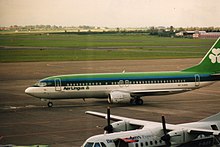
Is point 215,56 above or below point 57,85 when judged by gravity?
above

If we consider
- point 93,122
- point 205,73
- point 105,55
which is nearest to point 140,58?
point 105,55

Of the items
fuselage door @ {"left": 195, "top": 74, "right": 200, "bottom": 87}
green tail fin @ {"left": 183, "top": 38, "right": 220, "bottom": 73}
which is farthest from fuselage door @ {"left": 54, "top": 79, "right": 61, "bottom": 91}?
fuselage door @ {"left": 195, "top": 74, "right": 200, "bottom": 87}

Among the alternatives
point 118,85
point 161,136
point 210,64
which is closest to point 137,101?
point 118,85

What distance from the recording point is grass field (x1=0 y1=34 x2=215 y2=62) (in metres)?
82.0

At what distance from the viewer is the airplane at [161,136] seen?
67.3 ft

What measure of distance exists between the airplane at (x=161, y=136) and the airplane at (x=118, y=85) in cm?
1577

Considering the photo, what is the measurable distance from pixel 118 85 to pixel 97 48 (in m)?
61.7

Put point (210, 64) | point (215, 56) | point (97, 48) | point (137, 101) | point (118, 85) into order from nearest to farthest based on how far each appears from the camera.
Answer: point (118, 85) < point (137, 101) < point (210, 64) < point (215, 56) < point (97, 48)

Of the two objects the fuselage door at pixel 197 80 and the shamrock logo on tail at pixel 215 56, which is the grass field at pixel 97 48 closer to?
the shamrock logo on tail at pixel 215 56

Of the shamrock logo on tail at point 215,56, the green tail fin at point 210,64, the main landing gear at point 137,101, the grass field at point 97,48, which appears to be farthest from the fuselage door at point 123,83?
the grass field at point 97,48

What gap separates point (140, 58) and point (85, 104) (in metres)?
45.2

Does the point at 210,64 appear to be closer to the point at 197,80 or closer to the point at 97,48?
the point at 197,80

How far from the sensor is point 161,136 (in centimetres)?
2198

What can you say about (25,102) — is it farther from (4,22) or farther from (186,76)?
(4,22)
